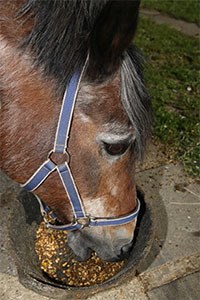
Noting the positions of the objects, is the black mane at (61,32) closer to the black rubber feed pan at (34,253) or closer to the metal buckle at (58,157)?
the metal buckle at (58,157)

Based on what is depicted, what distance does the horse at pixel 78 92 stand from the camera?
5.13 feet

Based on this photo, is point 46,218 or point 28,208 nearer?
point 46,218

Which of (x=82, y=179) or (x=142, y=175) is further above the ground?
(x=82, y=179)

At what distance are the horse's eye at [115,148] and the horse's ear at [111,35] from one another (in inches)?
10.0

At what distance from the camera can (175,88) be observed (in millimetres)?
4109

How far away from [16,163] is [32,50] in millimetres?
445

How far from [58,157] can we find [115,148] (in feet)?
0.70

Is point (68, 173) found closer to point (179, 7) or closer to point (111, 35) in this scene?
point (111, 35)

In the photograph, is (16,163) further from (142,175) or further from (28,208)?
(142,175)

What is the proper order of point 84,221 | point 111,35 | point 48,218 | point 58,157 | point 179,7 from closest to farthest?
point 111,35 → point 58,157 → point 84,221 → point 48,218 → point 179,7

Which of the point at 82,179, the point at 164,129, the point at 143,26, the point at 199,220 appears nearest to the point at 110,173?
the point at 82,179

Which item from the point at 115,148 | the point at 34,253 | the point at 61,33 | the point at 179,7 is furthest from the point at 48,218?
the point at 179,7

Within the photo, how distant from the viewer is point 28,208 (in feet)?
8.60

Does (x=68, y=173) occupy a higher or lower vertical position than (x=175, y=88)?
higher
